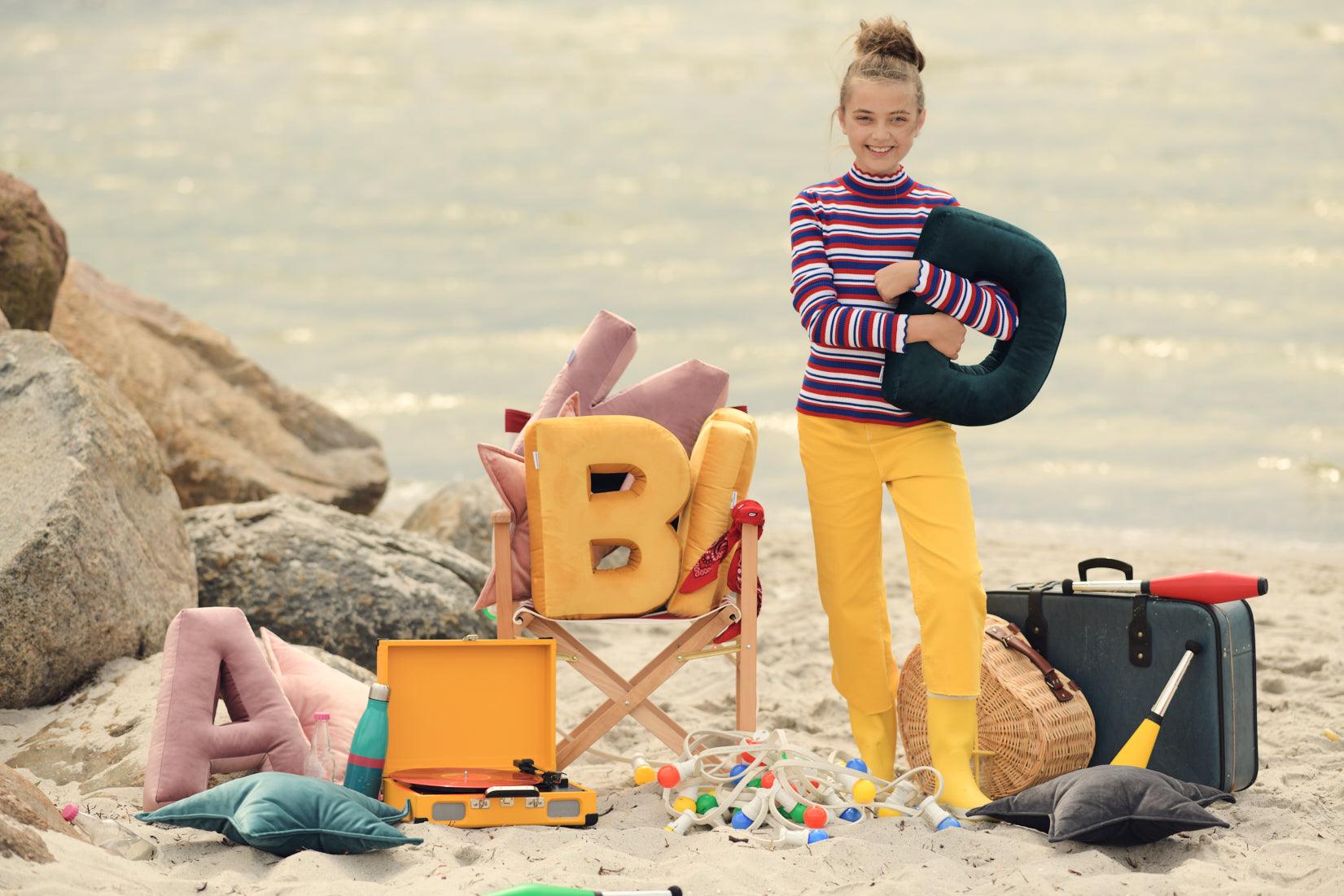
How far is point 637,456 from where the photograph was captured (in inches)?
175

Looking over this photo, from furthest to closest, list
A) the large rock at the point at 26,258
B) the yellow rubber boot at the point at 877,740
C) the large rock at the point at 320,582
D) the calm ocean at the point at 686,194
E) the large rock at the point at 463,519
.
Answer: the calm ocean at the point at 686,194
the large rock at the point at 463,519
the large rock at the point at 26,258
the large rock at the point at 320,582
the yellow rubber boot at the point at 877,740

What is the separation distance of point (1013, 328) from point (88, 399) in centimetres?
323

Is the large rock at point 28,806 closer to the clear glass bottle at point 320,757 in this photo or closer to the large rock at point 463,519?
the clear glass bottle at point 320,757

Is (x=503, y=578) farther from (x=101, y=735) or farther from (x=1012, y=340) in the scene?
(x=1012, y=340)

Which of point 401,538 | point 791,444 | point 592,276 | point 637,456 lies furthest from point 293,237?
point 637,456

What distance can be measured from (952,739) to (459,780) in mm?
1449

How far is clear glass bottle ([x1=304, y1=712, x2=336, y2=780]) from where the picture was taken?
13.9ft

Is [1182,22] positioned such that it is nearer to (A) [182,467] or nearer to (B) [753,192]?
(B) [753,192]

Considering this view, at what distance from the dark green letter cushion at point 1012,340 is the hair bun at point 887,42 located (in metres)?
0.48

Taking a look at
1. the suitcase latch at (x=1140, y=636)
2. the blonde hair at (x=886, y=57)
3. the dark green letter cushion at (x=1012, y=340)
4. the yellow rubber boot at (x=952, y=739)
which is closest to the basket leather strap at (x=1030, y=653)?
the suitcase latch at (x=1140, y=636)

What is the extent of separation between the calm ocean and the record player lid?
415 centimetres

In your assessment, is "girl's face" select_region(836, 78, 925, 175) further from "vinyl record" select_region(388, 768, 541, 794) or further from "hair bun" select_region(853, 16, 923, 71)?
"vinyl record" select_region(388, 768, 541, 794)

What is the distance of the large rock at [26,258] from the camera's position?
20.7 feet

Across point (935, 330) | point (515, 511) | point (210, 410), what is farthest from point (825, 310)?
point (210, 410)
